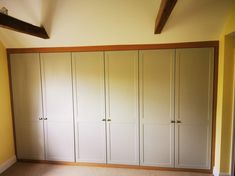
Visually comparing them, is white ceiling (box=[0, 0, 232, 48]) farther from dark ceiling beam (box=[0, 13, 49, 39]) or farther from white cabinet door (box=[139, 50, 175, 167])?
Answer: white cabinet door (box=[139, 50, 175, 167])

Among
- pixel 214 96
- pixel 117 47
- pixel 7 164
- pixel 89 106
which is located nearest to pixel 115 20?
pixel 117 47

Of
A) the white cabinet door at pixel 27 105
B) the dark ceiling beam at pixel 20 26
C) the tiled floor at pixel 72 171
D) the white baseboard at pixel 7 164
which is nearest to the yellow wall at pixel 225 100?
the tiled floor at pixel 72 171

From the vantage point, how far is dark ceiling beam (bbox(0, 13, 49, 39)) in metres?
2.02

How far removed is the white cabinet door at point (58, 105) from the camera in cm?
287

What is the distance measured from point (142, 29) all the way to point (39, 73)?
6.23 feet

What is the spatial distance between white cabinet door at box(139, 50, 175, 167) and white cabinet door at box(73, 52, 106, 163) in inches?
26.9

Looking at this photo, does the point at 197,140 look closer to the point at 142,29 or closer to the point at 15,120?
the point at 142,29

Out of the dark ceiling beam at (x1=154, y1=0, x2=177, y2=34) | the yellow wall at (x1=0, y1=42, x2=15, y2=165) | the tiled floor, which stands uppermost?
the dark ceiling beam at (x1=154, y1=0, x2=177, y2=34)

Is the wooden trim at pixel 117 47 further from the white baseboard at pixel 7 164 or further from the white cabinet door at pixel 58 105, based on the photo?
the white baseboard at pixel 7 164

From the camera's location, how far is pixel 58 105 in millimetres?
2938

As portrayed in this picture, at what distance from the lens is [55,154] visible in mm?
3031

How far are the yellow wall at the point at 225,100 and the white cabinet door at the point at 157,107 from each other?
2.21ft

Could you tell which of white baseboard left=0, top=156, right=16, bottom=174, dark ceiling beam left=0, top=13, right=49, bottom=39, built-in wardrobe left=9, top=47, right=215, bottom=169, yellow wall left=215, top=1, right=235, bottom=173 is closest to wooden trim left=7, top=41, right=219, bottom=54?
built-in wardrobe left=9, top=47, right=215, bottom=169

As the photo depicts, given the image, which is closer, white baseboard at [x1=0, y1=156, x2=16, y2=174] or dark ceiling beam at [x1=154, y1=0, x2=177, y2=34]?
dark ceiling beam at [x1=154, y1=0, x2=177, y2=34]
